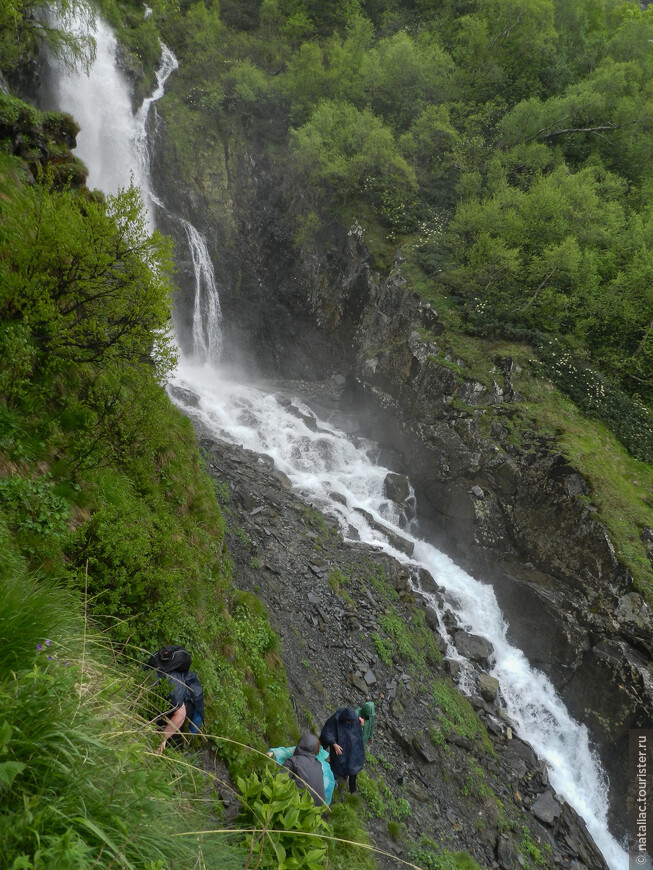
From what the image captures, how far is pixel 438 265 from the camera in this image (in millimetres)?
20422

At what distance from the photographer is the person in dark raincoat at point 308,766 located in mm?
4078

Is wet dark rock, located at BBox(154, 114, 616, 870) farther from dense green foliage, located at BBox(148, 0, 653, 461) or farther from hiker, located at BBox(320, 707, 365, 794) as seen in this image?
dense green foliage, located at BBox(148, 0, 653, 461)

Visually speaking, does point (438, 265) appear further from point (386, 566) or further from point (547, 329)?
point (386, 566)

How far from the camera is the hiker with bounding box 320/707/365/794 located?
5828 mm

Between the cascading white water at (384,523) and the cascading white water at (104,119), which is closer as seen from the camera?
the cascading white water at (384,523)

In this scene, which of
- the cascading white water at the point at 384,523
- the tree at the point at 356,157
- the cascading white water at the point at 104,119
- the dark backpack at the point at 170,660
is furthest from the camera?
the tree at the point at 356,157

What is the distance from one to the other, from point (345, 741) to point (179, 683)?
126 inches

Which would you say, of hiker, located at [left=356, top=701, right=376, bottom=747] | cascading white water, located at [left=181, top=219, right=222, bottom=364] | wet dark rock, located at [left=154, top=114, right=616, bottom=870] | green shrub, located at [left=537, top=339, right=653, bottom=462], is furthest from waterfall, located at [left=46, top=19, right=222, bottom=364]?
hiker, located at [left=356, top=701, right=376, bottom=747]

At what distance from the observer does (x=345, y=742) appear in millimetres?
5875

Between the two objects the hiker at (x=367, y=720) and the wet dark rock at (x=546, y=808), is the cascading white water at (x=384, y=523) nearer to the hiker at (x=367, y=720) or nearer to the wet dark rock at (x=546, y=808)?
the wet dark rock at (x=546, y=808)

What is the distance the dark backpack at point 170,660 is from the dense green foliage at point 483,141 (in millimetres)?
16880

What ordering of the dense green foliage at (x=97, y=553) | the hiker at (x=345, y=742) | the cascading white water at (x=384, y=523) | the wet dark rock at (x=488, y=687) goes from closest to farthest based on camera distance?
the dense green foliage at (x=97, y=553), the hiker at (x=345, y=742), the cascading white water at (x=384, y=523), the wet dark rock at (x=488, y=687)

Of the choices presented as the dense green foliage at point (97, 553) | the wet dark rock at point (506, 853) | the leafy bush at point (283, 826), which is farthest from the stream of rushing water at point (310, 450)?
the leafy bush at point (283, 826)

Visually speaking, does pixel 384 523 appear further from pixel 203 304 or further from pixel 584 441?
pixel 203 304
